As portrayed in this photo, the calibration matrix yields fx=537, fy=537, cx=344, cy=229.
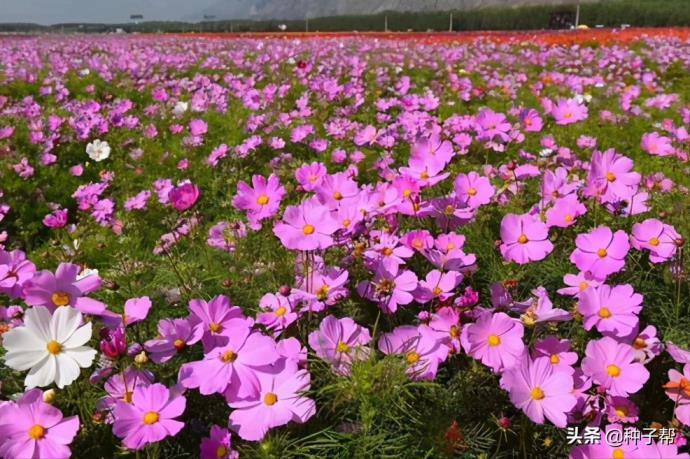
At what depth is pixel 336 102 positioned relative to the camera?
19.5 ft

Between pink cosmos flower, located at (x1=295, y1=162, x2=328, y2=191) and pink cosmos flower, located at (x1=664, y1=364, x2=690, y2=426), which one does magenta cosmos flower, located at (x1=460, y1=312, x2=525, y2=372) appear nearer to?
pink cosmos flower, located at (x1=664, y1=364, x2=690, y2=426)

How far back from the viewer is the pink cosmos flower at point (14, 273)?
1382 mm

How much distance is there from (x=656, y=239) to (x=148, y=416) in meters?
1.49

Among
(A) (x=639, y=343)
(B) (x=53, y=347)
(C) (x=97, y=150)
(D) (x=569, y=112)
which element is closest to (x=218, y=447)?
(B) (x=53, y=347)

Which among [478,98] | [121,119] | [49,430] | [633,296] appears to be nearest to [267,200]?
[49,430]

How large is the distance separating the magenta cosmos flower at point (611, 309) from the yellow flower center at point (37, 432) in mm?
1299

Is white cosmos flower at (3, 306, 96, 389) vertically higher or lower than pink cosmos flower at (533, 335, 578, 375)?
higher

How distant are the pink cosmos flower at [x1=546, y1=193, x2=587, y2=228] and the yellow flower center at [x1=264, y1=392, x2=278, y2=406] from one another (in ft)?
3.47

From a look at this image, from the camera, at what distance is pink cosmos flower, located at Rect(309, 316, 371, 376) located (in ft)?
4.35

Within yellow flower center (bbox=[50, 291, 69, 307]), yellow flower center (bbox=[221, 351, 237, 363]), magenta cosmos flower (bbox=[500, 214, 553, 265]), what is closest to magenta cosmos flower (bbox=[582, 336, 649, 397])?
magenta cosmos flower (bbox=[500, 214, 553, 265])

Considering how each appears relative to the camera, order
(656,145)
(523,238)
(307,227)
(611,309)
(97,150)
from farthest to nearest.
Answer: (97,150) < (656,145) < (523,238) < (307,227) < (611,309)

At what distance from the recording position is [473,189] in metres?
1.90

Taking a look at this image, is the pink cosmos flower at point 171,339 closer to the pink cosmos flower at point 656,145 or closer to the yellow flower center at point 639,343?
the yellow flower center at point 639,343

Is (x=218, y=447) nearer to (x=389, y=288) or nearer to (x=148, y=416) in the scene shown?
(x=148, y=416)
